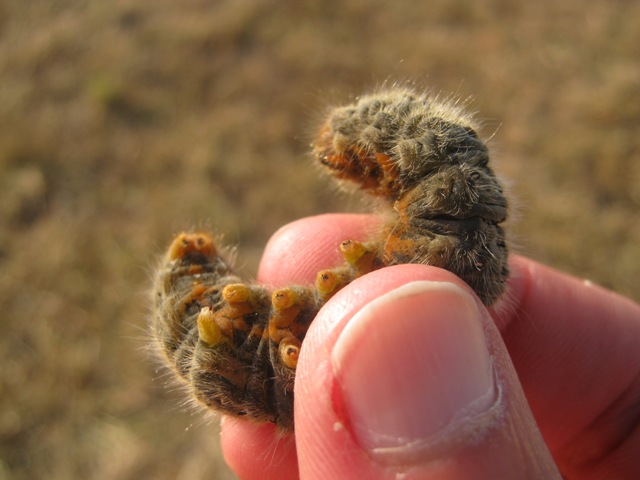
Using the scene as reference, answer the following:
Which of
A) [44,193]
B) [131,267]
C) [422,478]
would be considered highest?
[422,478]

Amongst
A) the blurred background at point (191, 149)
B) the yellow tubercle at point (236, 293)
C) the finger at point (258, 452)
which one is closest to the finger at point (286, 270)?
the finger at point (258, 452)

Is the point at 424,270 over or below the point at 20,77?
over

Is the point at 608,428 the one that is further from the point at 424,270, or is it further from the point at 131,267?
the point at 131,267

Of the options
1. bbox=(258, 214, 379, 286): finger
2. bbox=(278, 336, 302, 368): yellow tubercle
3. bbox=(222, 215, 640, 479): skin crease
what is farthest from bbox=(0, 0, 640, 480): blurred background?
bbox=(278, 336, 302, 368): yellow tubercle

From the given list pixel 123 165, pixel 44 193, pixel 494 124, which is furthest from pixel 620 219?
pixel 44 193

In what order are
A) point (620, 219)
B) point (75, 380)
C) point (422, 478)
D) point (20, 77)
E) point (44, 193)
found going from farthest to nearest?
1. point (20, 77)
2. point (44, 193)
3. point (620, 219)
4. point (75, 380)
5. point (422, 478)

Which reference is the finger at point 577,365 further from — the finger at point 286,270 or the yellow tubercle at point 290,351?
the yellow tubercle at point 290,351
